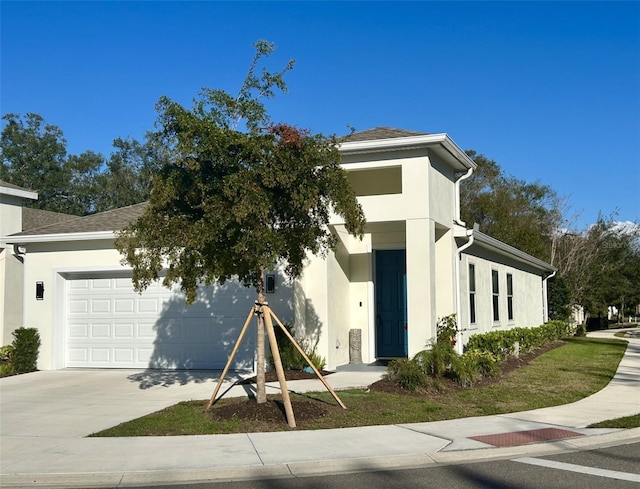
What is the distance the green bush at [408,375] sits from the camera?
12445 mm

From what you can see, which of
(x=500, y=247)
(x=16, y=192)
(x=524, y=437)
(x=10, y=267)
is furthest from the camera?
(x=500, y=247)

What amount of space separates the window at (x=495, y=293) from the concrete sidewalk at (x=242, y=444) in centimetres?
781

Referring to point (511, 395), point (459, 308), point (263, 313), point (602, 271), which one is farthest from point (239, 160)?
point (602, 271)

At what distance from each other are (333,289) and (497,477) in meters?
8.63

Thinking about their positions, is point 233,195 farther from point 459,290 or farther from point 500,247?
point 500,247

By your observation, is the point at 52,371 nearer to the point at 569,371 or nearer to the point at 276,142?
the point at 276,142

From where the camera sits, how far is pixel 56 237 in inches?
675

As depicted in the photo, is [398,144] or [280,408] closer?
[280,408]

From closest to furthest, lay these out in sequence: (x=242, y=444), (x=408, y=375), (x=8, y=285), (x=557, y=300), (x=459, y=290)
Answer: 1. (x=242, y=444)
2. (x=408, y=375)
3. (x=459, y=290)
4. (x=8, y=285)
5. (x=557, y=300)

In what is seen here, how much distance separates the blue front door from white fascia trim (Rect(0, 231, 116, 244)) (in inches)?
270

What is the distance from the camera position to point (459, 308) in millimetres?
15891

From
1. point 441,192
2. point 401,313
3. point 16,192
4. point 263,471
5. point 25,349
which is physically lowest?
point 263,471

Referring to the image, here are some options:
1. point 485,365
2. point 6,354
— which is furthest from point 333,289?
point 6,354

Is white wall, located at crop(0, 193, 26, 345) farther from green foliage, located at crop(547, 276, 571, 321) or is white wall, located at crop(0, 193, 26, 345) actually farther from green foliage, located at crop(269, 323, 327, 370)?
green foliage, located at crop(547, 276, 571, 321)
